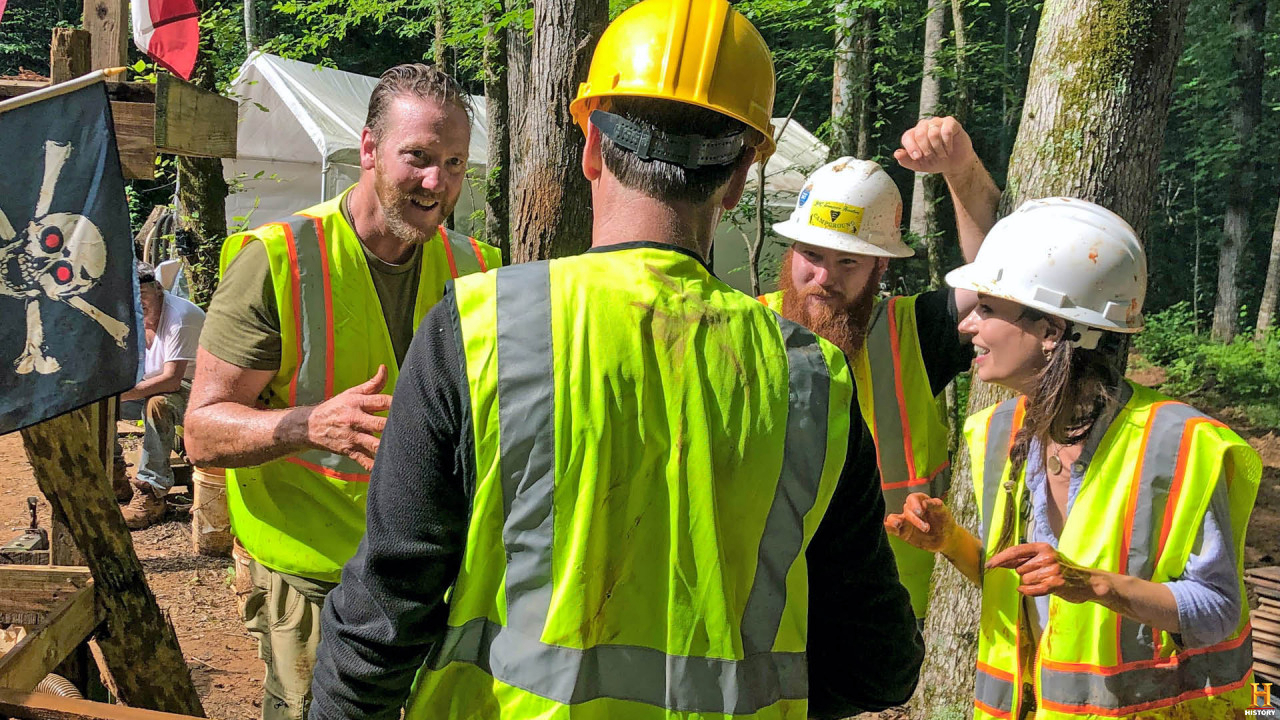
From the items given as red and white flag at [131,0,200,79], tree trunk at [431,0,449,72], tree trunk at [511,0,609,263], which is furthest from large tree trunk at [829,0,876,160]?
red and white flag at [131,0,200,79]

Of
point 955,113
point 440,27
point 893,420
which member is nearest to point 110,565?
point 893,420

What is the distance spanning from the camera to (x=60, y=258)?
3.49 metres

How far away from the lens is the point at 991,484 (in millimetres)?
2641

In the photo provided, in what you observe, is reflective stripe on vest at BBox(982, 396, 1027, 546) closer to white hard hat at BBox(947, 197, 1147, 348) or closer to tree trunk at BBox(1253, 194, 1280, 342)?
white hard hat at BBox(947, 197, 1147, 348)

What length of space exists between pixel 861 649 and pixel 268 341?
186cm

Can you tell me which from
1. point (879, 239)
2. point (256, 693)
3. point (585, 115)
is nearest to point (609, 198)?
point (585, 115)

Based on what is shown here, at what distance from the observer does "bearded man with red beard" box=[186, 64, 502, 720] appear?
2.74 m

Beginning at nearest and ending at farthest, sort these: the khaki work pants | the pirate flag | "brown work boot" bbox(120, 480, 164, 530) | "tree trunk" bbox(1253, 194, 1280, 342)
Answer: the khaki work pants → the pirate flag → "brown work boot" bbox(120, 480, 164, 530) → "tree trunk" bbox(1253, 194, 1280, 342)

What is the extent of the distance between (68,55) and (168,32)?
498mm

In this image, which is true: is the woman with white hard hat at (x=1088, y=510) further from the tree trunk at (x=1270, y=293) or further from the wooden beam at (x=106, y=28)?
the tree trunk at (x=1270, y=293)

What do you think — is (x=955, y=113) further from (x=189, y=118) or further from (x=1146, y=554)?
(x=1146, y=554)

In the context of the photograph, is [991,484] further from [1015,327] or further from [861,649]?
[861,649]

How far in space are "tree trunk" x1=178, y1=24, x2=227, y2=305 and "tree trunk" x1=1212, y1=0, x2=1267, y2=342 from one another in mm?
17603

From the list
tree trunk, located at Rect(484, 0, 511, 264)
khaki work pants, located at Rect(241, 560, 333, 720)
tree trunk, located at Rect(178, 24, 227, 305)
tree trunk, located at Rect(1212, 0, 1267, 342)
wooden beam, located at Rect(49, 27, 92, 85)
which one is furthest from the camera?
tree trunk, located at Rect(1212, 0, 1267, 342)
